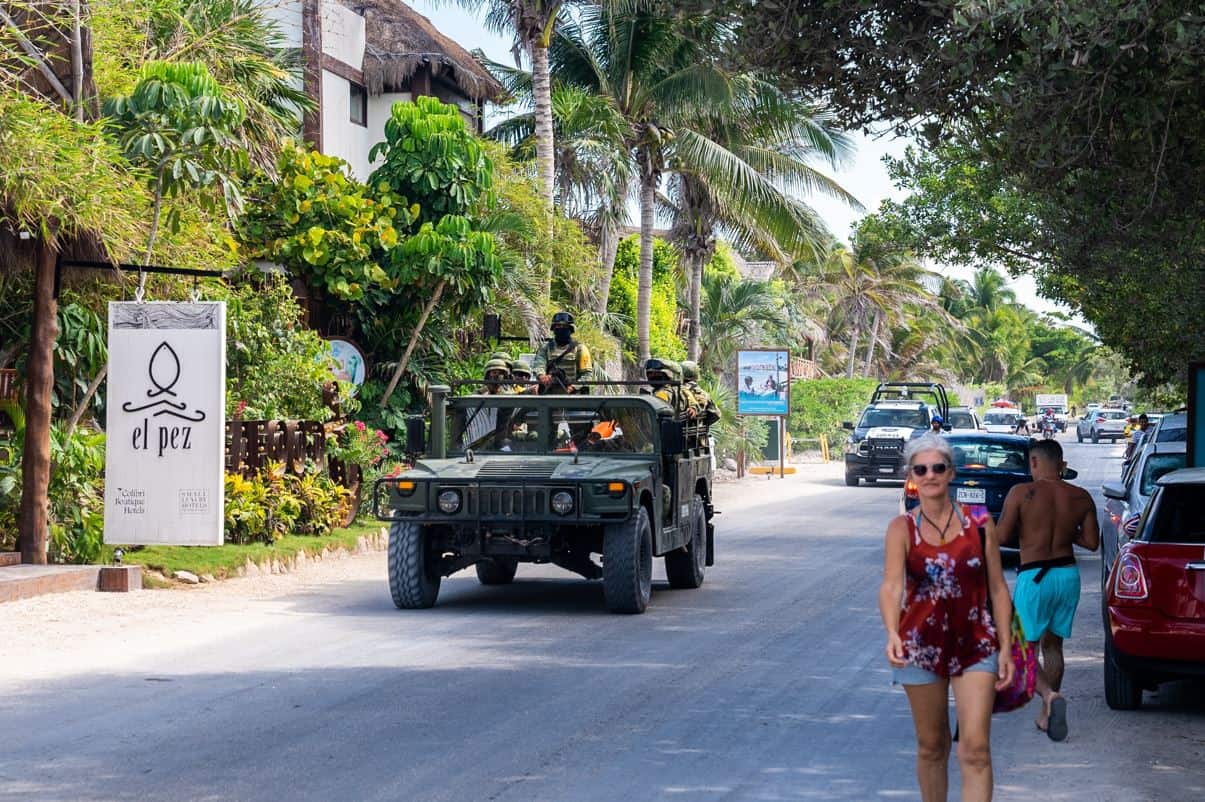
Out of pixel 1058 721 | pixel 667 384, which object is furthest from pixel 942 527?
pixel 667 384

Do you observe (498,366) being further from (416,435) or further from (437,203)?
(437,203)

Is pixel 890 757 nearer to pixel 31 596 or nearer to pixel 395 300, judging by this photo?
pixel 31 596

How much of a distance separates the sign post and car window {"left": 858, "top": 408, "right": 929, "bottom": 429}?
488 centimetres

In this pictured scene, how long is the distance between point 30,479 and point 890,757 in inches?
→ 378

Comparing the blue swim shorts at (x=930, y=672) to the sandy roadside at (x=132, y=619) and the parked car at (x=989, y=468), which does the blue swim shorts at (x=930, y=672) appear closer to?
the sandy roadside at (x=132, y=619)

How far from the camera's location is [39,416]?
14.7 m

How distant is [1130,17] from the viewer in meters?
8.65

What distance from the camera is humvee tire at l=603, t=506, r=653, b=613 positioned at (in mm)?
13242

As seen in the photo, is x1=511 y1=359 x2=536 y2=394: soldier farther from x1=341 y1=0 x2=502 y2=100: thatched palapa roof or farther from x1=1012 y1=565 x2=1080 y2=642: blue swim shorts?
x1=341 y1=0 x2=502 y2=100: thatched palapa roof

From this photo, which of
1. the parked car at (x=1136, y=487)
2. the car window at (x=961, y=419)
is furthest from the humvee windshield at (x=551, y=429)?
the car window at (x=961, y=419)

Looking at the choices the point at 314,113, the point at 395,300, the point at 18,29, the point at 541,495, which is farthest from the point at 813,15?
the point at 314,113

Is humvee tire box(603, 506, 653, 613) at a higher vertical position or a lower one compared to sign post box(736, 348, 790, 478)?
lower

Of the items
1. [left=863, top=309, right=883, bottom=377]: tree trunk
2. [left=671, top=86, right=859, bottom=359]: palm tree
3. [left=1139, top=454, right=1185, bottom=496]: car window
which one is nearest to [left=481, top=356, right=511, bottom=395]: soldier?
[left=1139, top=454, right=1185, bottom=496]: car window

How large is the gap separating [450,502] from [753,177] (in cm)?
2103
